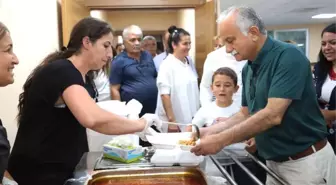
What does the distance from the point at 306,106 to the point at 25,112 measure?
41.8 inches

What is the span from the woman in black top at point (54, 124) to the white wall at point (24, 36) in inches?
60.3

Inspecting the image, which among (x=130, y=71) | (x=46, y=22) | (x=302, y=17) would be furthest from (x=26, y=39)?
(x=302, y=17)

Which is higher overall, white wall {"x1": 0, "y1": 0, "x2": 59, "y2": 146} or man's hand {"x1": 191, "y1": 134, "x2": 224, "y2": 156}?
white wall {"x1": 0, "y1": 0, "x2": 59, "y2": 146}

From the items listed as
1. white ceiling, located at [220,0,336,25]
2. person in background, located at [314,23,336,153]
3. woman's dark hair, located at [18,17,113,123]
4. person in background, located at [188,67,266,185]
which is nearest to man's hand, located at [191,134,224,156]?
woman's dark hair, located at [18,17,113,123]

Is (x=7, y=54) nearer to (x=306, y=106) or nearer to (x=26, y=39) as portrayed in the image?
(x=306, y=106)

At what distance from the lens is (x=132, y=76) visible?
9.62 ft

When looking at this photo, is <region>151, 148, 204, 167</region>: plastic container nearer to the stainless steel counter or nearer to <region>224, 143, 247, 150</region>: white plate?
the stainless steel counter

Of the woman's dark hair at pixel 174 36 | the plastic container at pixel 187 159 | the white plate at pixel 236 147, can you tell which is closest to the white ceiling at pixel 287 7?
the woman's dark hair at pixel 174 36

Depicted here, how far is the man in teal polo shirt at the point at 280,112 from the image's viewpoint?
1245 mm

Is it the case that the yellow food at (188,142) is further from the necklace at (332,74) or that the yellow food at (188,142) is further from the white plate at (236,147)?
the necklace at (332,74)

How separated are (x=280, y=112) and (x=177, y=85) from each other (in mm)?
1686

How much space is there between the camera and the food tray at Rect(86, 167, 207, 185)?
1.24 m

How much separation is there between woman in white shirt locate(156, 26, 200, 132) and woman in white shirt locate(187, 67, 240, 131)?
2.18ft

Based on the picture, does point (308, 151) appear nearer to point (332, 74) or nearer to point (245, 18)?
point (245, 18)
